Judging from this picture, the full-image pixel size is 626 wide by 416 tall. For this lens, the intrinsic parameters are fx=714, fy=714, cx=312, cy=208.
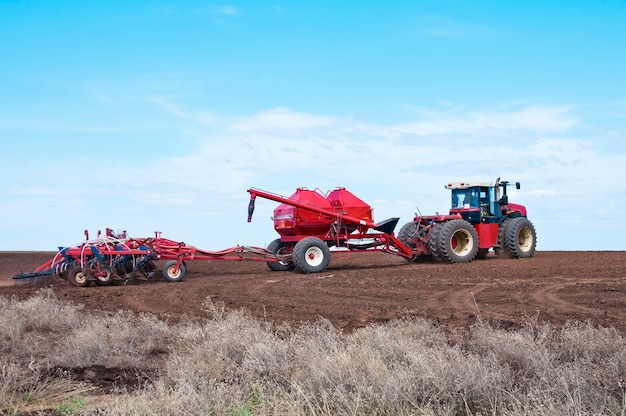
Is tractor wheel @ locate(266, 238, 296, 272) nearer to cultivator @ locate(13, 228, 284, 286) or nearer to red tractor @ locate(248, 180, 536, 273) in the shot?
red tractor @ locate(248, 180, 536, 273)

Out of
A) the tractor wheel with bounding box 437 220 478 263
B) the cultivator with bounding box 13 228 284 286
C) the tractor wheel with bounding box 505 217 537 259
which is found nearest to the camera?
the cultivator with bounding box 13 228 284 286

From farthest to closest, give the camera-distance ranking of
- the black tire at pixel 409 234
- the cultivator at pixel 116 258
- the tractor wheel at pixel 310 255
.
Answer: the black tire at pixel 409 234
the tractor wheel at pixel 310 255
the cultivator at pixel 116 258

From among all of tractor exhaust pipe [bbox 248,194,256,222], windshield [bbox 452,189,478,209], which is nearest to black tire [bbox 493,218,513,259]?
windshield [bbox 452,189,478,209]

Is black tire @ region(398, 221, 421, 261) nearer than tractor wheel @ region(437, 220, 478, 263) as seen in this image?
No

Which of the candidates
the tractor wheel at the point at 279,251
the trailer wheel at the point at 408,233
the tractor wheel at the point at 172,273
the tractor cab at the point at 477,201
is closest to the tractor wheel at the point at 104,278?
the tractor wheel at the point at 172,273

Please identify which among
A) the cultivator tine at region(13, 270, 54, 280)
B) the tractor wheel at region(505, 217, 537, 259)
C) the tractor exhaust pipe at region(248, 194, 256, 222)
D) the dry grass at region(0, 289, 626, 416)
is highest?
the tractor exhaust pipe at region(248, 194, 256, 222)

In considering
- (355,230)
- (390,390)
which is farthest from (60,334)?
(355,230)

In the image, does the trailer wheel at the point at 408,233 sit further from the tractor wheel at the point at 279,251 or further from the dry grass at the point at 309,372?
the dry grass at the point at 309,372

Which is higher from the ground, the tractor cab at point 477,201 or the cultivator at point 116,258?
the tractor cab at point 477,201

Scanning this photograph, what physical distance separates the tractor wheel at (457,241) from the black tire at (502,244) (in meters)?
1.82

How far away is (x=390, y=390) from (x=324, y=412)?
1.99 ft

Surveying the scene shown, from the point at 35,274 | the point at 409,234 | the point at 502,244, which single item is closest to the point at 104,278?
the point at 35,274

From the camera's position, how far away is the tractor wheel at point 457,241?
22.8 meters

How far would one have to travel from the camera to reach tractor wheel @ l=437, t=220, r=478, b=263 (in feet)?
74.8
